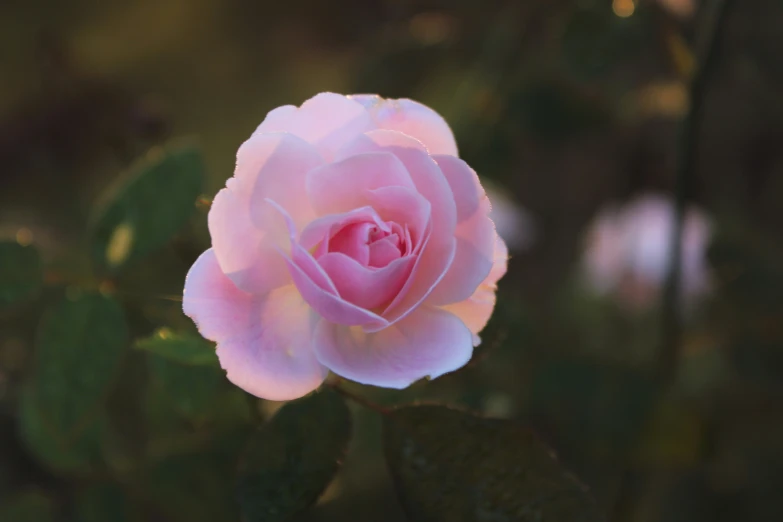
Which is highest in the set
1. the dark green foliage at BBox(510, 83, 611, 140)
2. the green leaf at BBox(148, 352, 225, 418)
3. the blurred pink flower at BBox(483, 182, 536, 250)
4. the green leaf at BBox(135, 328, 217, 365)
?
the green leaf at BBox(135, 328, 217, 365)

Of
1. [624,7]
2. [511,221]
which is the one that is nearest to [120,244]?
[624,7]

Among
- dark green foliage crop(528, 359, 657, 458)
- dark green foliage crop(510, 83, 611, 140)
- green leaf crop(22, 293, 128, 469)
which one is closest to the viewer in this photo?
green leaf crop(22, 293, 128, 469)

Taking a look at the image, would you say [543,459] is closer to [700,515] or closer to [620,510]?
[620,510]

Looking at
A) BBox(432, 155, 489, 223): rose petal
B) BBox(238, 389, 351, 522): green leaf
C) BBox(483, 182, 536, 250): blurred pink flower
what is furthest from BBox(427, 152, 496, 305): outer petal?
BBox(483, 182, 536, 250): blurred pink flower

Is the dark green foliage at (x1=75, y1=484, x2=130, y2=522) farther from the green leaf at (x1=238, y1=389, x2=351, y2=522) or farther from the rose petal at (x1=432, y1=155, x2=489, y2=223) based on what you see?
the rose petal at (x1=432, y1=155, x2=489, y2=223)

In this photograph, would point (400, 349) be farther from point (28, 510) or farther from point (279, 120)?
point (28, 510)

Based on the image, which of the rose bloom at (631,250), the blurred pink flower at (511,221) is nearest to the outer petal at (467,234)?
the blurred pink flower at (511,221)
